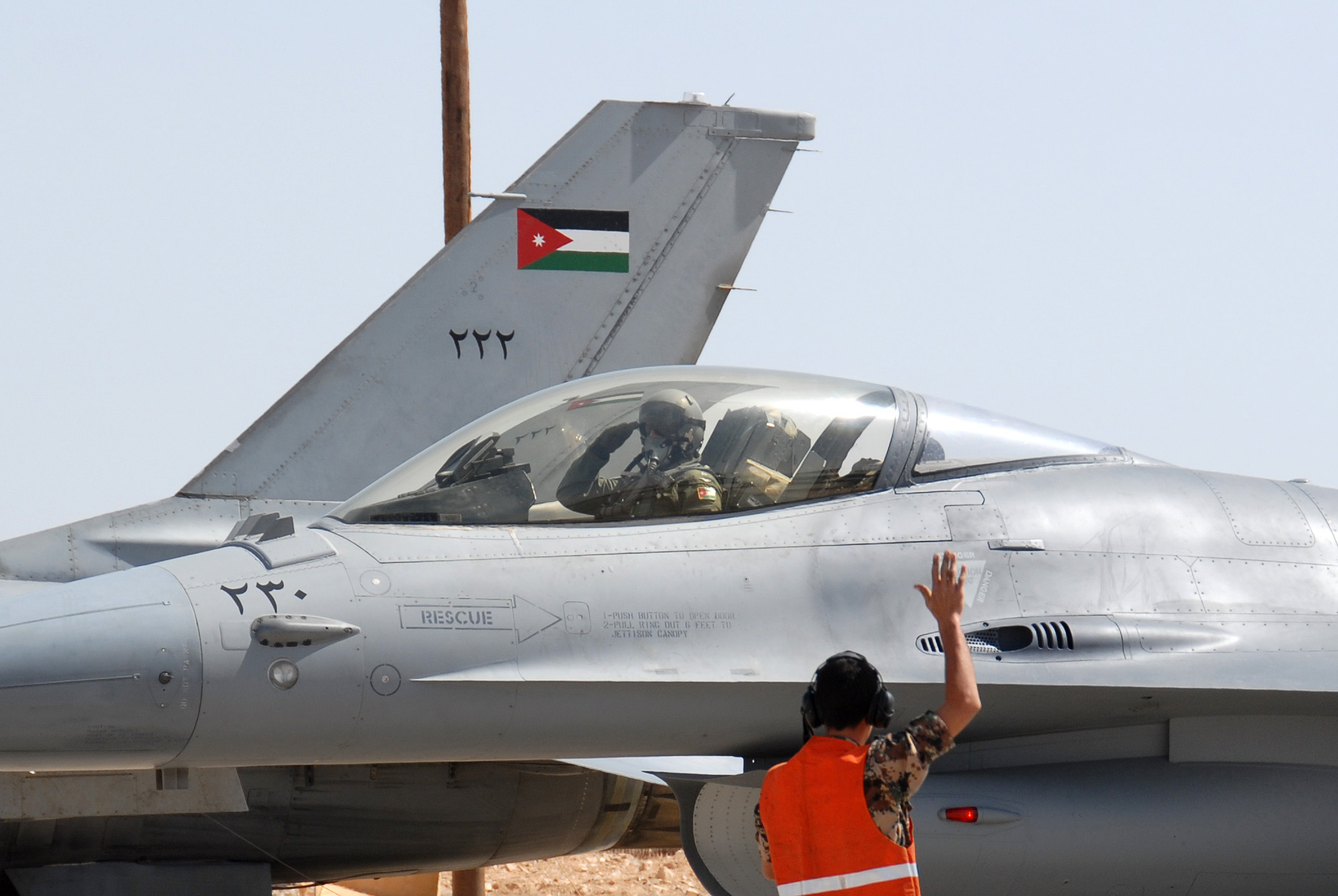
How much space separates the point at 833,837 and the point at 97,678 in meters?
2.53

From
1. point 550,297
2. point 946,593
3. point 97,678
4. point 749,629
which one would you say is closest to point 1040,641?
point 749,629

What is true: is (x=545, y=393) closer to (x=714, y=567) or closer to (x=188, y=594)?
(x=714, y=567)

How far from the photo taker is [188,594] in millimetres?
5000

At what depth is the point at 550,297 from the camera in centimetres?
1059

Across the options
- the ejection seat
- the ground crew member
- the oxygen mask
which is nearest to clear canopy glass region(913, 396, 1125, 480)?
the ejection seat

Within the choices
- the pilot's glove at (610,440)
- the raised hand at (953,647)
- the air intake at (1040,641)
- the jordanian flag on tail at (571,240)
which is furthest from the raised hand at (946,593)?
the jordanian flag on tail at (571,240)

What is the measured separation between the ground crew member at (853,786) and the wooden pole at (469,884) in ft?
26.7

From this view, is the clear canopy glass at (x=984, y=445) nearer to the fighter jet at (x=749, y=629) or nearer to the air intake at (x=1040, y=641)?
the fighter jet at (x=749, y=629)

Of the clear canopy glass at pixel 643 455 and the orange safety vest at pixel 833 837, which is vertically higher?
the clear canopy glass at pixel 643 455

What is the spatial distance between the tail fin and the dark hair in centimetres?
651

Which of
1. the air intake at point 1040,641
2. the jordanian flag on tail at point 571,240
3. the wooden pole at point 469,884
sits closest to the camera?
the air intake at point 1040,641

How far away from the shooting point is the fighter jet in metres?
5.01

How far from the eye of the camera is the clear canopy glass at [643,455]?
570 centimetres

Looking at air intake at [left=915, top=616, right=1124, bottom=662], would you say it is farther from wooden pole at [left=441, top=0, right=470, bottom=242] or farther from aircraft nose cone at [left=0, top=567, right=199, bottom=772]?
wooden pole at [left=441, top=0, right=470, bottom=242]
